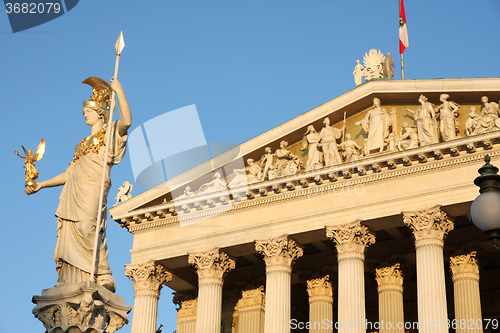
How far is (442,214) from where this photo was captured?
27688 mm

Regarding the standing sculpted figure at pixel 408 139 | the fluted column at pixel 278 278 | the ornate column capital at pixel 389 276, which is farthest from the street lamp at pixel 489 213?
the ornate column capital at pixel 389 276

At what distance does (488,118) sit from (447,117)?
58.1 inches

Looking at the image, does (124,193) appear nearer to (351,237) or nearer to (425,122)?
(351,237)

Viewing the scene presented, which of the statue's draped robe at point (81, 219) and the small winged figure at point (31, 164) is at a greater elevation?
the small winged figure at point (31, 164)

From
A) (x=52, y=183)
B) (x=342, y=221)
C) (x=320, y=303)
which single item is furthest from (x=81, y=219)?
(x=320, y=303)

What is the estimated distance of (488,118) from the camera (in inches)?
1096

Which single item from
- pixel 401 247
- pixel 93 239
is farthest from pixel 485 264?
pixel 93 239

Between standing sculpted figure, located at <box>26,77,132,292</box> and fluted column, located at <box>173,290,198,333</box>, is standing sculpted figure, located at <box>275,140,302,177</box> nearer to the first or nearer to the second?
fluted column, located at <box>173,290,198,333</box>

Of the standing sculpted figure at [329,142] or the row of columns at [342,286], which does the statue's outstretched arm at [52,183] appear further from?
the standing sculpted figure at [329,142]

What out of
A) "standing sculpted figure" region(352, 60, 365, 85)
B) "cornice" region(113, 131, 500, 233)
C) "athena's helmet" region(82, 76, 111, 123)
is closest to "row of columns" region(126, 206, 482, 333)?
"cornice" region(113, 131, 500, 233)

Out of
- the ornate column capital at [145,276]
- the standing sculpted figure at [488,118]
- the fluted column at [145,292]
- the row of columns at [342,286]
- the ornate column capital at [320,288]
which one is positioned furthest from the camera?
the ornate column capital at [320,288]

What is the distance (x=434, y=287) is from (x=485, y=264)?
4908mm

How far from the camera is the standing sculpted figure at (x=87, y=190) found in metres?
9.55

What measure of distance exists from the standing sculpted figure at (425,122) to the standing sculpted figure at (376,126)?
45.3 inches
